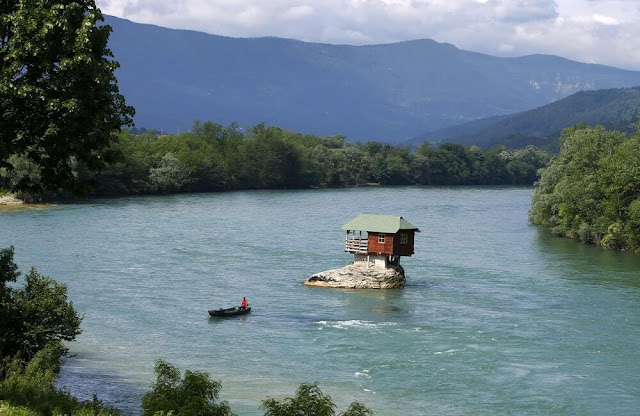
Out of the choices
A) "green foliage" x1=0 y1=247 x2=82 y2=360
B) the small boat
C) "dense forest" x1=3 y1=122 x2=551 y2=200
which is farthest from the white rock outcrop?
"dense forest" x1=3 y1=122 x2=551 y2=200

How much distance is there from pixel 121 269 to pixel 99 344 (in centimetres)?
2084

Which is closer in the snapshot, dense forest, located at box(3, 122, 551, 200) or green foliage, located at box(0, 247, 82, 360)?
green foliage, located at box(0, 247, 82, 360)

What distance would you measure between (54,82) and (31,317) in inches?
604

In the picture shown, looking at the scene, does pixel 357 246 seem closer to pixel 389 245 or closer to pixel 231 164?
pixel 389 245

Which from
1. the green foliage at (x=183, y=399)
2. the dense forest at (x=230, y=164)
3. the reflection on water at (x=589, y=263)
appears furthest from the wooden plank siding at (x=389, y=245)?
the dense forest at (x=230, y=164)

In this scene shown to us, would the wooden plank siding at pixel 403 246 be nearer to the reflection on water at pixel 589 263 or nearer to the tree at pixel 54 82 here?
the reflection on water at pixel 589 263

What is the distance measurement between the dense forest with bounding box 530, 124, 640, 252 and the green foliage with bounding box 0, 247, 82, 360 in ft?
192

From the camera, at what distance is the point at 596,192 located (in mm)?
87000

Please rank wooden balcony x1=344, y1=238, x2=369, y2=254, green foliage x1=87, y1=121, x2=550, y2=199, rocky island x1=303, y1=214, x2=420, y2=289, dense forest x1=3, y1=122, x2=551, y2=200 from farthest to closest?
green foliage x1=87, y1=121, x2=550, y2=199 → dense forest x1=3, y1=122, x2=551, y2=200 → wooden balcony x1=344, y1=238, x2=369, y2=254 → rocky island x1=303, y1=214, x2=420, y2=289

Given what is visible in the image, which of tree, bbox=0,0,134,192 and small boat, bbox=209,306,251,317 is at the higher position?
tree, bbox=0,0,134,192

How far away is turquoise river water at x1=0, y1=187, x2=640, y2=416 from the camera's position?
119ft

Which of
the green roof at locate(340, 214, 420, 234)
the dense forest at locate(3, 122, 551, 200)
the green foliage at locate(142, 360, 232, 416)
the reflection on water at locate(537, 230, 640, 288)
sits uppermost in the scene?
the dense forest at locate(3, 122, 551, 200)

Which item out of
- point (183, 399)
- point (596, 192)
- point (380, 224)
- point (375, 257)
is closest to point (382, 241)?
point (380, 224)

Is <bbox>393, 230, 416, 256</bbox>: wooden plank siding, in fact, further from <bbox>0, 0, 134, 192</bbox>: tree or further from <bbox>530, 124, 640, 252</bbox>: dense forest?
<bbox>0, 0, 134, 192</bbox>: tree
